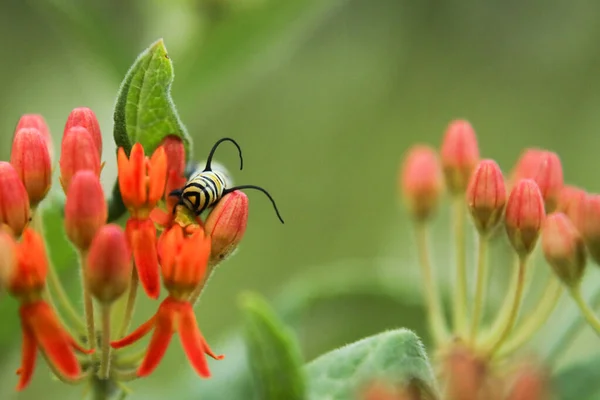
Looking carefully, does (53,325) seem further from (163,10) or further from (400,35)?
(400,35)

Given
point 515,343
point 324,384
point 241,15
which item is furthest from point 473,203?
point 241,15

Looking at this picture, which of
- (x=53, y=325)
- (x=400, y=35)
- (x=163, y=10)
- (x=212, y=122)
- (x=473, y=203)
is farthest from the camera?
(x=400, y=35)

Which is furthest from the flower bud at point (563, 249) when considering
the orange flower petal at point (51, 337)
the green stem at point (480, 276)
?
the orange flower petal at point (51, 337)

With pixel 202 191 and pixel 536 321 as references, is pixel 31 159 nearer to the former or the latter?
pixel 202 191

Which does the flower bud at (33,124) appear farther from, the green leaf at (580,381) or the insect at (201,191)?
the green leaf at (580,381)

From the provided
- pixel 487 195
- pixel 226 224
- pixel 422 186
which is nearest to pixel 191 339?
pixel 226 224

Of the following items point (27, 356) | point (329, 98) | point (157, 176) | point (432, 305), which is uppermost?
point (329, 98)
